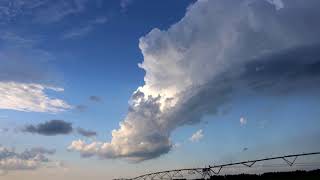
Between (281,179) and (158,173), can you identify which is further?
(158,173)

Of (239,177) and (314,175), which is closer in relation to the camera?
(314,175)

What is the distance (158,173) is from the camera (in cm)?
11131

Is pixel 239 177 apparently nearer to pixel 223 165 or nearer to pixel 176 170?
pixel 223 165

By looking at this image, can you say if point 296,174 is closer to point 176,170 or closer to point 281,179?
point 281,179

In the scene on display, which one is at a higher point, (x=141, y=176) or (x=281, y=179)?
(x=141, y=176)

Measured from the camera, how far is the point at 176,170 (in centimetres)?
10044

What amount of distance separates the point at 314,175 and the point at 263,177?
1050 cm

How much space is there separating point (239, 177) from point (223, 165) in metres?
3.23

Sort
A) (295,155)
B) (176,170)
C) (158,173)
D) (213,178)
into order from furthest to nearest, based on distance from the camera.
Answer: (158,173), (176,170), (213,178), (295,155)

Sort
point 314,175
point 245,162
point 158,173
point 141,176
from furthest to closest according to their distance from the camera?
point 141,176
point 158,173
point 245,162
point 314,175

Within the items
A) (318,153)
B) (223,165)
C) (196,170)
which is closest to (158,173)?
(196,170)

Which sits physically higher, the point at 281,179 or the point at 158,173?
the point at 158,173

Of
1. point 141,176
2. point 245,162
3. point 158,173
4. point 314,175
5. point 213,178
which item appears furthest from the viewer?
point 141,176

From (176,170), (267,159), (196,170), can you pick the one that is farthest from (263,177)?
(176,170)
